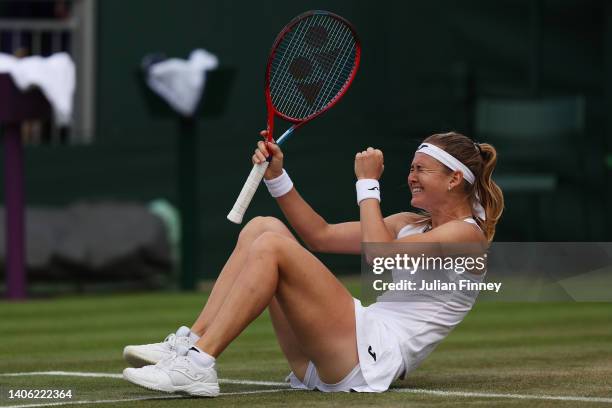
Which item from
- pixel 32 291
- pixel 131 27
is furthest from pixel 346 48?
pixel 131 27

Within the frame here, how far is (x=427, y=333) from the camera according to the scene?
17.5ft

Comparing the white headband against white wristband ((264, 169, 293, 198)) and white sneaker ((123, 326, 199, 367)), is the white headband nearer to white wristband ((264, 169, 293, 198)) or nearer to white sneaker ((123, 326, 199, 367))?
white wristband ((264, 169, 293, 198))

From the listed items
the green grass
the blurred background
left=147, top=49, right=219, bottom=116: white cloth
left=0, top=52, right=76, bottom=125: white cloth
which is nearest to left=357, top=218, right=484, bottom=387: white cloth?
the green grass

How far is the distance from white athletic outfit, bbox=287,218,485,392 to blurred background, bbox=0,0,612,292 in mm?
7045

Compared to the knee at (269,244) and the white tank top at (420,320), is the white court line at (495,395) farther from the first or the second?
the knee at (269,244)

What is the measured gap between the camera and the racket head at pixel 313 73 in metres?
6.03

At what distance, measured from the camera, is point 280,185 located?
555cm

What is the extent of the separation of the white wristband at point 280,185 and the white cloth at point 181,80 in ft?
19.5

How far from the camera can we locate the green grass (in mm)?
5250

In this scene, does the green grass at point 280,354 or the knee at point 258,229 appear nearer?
the green grass at point 280,354

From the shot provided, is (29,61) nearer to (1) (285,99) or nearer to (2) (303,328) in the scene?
(1) (285,99)

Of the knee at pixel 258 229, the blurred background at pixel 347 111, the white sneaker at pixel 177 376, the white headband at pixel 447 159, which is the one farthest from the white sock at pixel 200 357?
the blurred background at pixel 347 111

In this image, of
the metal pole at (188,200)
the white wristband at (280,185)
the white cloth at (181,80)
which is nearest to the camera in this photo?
the white wristband at (280,185)

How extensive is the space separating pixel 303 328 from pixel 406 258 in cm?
46
